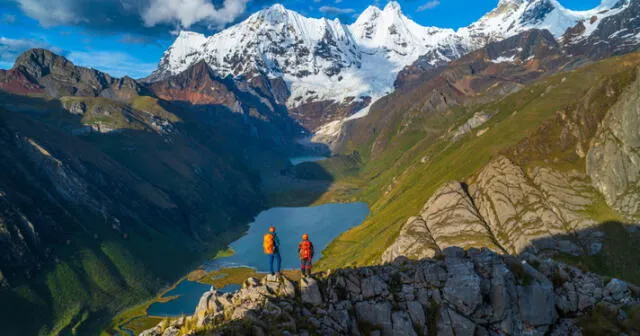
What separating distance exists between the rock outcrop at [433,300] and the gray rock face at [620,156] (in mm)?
117910

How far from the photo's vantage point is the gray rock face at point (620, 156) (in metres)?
148

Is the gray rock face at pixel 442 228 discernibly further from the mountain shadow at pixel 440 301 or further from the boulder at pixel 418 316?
the boulder at pixel 418 316

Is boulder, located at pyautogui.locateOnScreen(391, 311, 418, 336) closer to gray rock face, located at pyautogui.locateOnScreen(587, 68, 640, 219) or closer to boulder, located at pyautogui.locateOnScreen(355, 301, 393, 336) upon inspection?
boulder, located at pyautogui.locateOnScreen(355, 301, 393, 336)

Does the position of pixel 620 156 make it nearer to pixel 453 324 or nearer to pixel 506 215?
pixel 506 215

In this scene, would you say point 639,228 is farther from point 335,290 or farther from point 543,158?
point 335,290

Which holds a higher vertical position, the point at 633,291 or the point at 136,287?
the point at 136,287

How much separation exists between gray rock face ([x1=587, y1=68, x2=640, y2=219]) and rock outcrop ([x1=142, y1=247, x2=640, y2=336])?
4642 inches

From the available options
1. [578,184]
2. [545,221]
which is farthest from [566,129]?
[545,221]

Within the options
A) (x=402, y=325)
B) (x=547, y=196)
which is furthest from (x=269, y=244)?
(x=547, y=196)

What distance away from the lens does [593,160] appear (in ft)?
537

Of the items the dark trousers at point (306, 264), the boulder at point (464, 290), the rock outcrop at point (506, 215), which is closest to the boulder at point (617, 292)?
the boulder at point (464, 290)

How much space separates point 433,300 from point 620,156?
144 metres

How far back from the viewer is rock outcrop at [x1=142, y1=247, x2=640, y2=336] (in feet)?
133

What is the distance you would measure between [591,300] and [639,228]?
113924 millimetres
